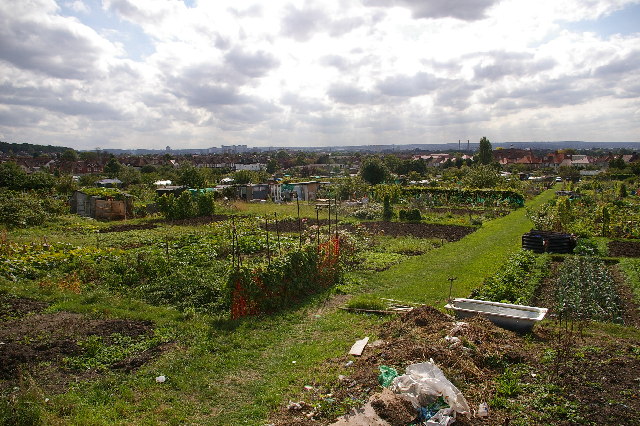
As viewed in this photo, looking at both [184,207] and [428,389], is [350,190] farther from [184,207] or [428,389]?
[428,389]

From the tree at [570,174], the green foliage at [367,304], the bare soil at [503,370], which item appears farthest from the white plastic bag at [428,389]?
the tree at [570,174]

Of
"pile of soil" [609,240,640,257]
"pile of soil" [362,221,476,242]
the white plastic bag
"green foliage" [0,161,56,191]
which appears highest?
"green foliage" [0,161,56,191]

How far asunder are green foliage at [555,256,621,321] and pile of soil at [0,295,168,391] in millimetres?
8176

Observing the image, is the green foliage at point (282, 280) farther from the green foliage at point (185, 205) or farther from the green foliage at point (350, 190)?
the green foliage at point (350, 190)

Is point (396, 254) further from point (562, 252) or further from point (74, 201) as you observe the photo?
point (74, 201)

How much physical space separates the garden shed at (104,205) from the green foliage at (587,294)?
82.2ft

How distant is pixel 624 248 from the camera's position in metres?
17.4

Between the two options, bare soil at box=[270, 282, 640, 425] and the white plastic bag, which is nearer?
the white plastic bag

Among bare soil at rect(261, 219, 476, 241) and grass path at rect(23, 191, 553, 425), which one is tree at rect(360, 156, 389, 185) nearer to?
bare soil at rect(261, 219, 476, 241)

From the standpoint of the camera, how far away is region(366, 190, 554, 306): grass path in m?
11.5

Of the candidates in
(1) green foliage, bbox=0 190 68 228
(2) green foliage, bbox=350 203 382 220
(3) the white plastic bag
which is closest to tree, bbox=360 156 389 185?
(2) green foliage, bbox=350 203 382 220

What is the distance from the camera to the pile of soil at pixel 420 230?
21092mm

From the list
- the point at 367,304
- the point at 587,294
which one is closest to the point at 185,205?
the point at 367,304

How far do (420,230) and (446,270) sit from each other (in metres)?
8.67
